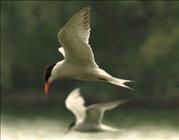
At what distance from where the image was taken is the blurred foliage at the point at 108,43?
36.3 m

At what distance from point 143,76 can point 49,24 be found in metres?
4.38

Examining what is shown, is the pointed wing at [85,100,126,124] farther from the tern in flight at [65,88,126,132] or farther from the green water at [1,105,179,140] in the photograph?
the green water at [1,105,179,140]

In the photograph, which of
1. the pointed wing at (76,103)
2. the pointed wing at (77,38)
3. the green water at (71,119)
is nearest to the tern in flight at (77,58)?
the pointed wing at (77,38)

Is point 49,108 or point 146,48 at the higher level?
point 146,48

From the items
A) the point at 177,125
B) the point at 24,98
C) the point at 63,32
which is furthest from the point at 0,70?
the point at 63,32

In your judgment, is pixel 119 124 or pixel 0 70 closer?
pixel 119 124

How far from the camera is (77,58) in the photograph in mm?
9609

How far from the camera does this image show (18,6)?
3859cm

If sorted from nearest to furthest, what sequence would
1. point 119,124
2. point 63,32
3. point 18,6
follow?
point 63,32 < point 119,124 < point 18,6

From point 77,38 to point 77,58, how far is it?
0.46m

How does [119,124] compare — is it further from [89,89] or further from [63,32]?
[63,32]

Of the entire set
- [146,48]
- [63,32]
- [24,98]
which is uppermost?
[63,32]

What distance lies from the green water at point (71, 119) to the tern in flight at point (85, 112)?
31.3 ft

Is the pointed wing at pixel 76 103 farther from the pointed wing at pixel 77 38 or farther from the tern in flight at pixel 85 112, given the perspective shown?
the pointed wing at pixel 77 38
